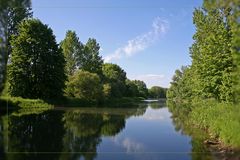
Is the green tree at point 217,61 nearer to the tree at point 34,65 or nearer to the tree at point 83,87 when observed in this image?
the tree at point 34,65

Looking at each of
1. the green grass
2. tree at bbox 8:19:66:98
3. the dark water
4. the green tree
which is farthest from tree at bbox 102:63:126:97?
the dark water

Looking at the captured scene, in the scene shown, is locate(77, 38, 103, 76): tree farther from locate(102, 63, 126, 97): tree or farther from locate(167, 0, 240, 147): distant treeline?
locate(167, 0, 240, 147): distant treeline

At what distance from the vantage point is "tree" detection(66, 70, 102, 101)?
78062mm

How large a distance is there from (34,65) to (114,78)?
5819 centimetres

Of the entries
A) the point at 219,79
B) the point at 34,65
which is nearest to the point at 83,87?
the point at 34,65

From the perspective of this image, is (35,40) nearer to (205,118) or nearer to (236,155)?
(205,118)

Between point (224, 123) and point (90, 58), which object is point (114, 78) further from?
point (224, 123)

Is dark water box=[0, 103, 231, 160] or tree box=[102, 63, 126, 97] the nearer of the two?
dark water box=[0, 103, 231, 160]

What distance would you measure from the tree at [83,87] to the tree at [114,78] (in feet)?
84.0

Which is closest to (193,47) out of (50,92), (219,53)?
(219,53)

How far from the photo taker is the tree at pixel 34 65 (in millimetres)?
59375

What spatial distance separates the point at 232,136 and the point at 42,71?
164 ft

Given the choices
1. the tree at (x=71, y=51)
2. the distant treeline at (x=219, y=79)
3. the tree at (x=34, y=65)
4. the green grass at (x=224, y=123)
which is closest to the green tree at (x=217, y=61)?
the distant treeline at (x=219, y=79)

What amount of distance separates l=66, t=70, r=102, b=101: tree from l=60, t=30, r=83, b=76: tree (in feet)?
44.3
